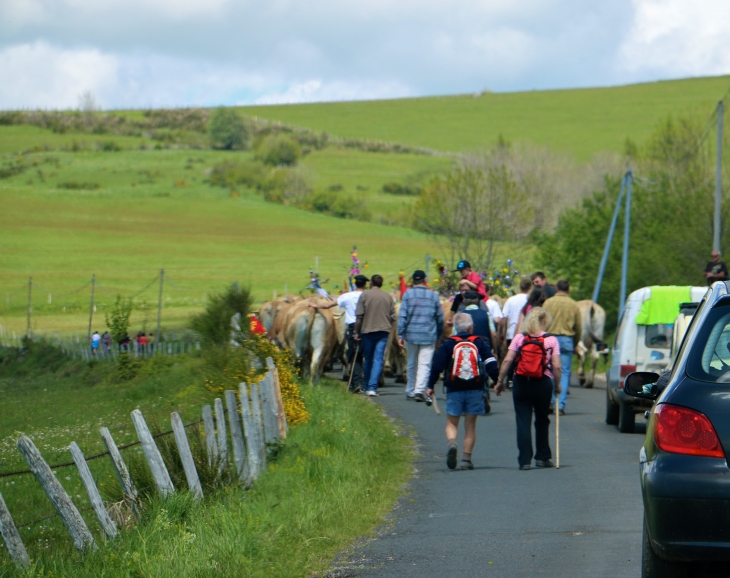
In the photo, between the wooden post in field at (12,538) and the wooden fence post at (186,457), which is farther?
the wooden fence post at (186,457)

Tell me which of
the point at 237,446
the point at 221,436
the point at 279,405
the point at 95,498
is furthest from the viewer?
the point at 279,405

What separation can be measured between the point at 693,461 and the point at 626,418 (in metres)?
9.18

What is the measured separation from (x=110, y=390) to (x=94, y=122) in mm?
115959

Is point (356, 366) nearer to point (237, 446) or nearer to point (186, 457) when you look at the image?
point (237, 446)

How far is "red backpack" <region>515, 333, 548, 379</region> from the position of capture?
11.1 meters

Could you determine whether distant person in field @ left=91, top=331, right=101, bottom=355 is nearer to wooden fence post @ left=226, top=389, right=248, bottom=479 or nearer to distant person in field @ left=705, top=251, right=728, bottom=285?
distant person in field @ left=705, top=251, right=728, bottom=285

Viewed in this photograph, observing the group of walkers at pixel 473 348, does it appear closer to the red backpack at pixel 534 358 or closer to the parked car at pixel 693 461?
the red backpack at pixel 534 358

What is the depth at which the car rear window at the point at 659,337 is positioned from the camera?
49.4 feet

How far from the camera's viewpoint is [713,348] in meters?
5.37

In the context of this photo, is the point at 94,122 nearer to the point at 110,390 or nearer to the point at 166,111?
the point at 166,111

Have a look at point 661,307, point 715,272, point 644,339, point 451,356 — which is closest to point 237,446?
point 451,356

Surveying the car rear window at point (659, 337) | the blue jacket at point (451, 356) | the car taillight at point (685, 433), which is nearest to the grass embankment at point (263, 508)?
the blue jacket at point (451, 356)

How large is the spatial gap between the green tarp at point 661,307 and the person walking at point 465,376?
4513 mm

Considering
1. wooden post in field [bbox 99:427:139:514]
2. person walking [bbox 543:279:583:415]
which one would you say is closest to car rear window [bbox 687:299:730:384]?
wooden post in field [bbox 99:427:139:514]
